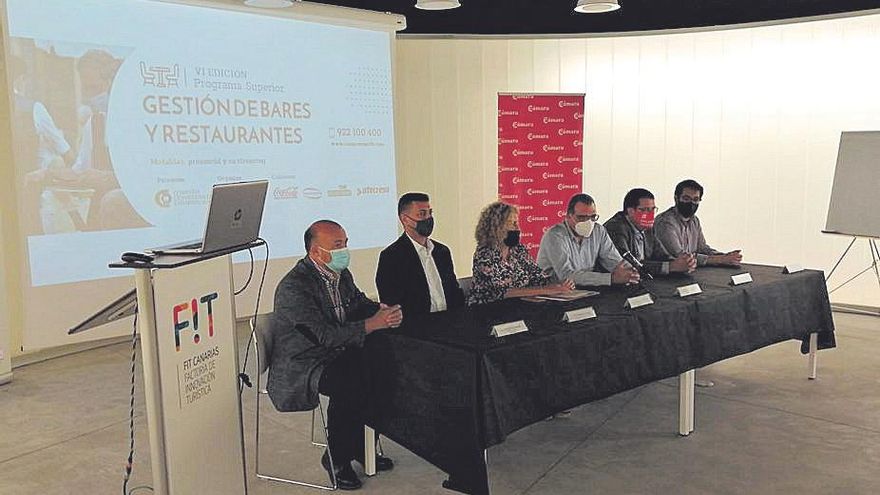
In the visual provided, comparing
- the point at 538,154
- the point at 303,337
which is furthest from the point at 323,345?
the point at 538,154

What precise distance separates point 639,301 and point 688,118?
4243 millimetres

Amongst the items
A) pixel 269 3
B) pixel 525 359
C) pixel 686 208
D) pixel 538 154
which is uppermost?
pixel 269 3

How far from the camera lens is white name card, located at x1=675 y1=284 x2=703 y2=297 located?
3728 mm

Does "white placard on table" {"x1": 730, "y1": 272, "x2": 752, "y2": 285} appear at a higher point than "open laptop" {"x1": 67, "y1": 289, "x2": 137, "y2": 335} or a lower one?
lower

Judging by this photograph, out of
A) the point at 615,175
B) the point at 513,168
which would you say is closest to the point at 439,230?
the point at 513,168

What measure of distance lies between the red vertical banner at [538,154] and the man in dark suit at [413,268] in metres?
3.54

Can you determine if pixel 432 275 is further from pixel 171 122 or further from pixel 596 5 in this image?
pixel 171 122

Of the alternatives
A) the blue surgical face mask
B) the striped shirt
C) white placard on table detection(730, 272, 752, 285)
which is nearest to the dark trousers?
the striped shirt

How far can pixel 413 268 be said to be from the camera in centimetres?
357

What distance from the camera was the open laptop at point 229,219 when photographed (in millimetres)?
2318

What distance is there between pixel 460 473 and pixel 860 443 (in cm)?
203

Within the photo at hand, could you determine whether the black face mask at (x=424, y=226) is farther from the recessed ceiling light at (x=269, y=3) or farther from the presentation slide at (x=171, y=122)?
the recessed ceiling light at (x=269, y=3)

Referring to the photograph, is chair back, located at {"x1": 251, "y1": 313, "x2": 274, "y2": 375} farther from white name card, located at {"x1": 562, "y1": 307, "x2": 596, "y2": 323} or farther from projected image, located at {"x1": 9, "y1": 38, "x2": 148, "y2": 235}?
projected image, located at {"x1": 9, "y1": 38, "x2": 148, "y2": 235}

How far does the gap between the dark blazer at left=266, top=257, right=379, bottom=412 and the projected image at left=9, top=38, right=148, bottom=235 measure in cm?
207
